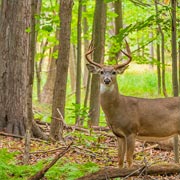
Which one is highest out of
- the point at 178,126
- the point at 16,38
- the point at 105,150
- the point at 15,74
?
the point at 16,38

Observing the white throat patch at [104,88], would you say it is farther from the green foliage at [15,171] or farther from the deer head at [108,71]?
the green foliage at [15,171]

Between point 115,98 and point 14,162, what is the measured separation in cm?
190

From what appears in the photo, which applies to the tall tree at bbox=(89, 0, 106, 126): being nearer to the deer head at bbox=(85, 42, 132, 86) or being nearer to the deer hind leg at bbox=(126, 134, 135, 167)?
the deer head at bbox=(85, 42, 132, 86)

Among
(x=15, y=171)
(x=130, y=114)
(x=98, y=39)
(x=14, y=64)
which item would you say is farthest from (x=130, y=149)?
(x=98, y=39)

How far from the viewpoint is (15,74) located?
10.1 metres

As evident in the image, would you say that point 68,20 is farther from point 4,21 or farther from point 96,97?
point 96,97

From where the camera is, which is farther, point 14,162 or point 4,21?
point 4,21

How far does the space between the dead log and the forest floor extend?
1.10 ft

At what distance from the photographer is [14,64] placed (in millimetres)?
10117

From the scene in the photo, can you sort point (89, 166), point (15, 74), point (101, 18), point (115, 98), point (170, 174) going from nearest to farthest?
point (170, 174), point (89, 166), point (115, 98), point (15, 74), point (101, 18)

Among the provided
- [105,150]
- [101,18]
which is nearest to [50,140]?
[105,150]

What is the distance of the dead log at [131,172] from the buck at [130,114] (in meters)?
1.34

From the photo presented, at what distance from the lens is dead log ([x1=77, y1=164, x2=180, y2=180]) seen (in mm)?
5844

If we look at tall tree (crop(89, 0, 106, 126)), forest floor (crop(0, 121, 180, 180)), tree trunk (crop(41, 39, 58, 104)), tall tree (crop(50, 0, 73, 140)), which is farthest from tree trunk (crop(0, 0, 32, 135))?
tree trunk (crop(41, 39, 58, 104))
